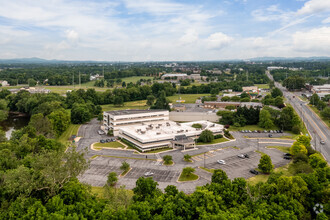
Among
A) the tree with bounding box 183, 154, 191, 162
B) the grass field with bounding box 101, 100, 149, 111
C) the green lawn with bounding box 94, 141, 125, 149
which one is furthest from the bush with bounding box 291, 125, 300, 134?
the grass field with bounding box 101, 100, 149, 111

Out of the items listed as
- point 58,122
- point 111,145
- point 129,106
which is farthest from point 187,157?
point 129,106

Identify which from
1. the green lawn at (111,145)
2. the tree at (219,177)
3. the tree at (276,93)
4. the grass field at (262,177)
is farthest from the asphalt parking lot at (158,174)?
the tree at (276,93)

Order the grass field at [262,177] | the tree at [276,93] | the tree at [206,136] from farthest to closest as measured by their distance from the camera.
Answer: the tree at [276,93]
the tree at [206,136]
the grass field at [262,177]

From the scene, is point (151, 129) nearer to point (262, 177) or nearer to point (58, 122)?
point (58, 122)

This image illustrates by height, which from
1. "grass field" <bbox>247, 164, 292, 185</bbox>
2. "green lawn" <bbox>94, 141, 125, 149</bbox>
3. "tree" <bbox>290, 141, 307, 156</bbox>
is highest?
"tree" <bbox>290, 141, 307, 156</bbox>

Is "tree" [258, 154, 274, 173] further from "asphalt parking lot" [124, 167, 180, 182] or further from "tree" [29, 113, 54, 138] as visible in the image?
"tree" [29, 113, 54, 138]

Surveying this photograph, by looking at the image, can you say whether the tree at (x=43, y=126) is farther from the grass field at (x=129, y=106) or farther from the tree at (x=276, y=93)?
the tree at (x=276, y=93)

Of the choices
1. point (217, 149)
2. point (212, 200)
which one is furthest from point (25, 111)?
point (212, 200)
